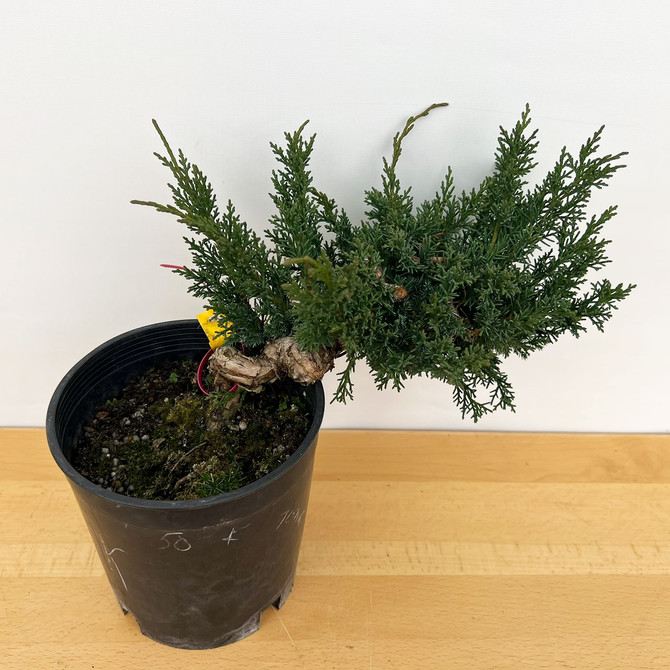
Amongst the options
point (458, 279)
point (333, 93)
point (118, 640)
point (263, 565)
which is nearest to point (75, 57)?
point (333, 93)

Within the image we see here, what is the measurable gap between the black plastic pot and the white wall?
0.74ft

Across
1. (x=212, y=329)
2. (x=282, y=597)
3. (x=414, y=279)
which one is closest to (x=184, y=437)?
(x=212, y=329)

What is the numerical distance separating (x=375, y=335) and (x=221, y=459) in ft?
1.09

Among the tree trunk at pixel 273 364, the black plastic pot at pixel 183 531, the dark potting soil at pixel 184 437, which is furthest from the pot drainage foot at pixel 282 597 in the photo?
the tree trunk at pixel 273 364

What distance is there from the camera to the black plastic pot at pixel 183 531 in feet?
2.60

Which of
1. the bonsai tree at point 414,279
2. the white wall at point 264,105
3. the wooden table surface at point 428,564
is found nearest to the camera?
the bonsai tree at point 414,279

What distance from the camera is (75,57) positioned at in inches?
35.1

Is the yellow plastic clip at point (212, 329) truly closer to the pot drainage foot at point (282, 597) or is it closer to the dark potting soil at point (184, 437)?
the dark potting soil at point (184, 437)

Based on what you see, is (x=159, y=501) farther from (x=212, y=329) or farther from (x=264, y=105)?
(x=264, y=105)

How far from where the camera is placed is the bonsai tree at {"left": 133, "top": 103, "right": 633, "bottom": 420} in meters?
0.75

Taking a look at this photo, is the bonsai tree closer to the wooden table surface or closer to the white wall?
the white wall

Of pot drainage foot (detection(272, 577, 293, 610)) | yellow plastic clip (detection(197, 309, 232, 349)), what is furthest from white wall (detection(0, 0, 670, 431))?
pot drainage foot (detection(272, 577, 293, 610))

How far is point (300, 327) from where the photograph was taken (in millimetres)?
753

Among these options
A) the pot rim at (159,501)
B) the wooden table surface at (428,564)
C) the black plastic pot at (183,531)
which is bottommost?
the wooden table surface at (428,564)
